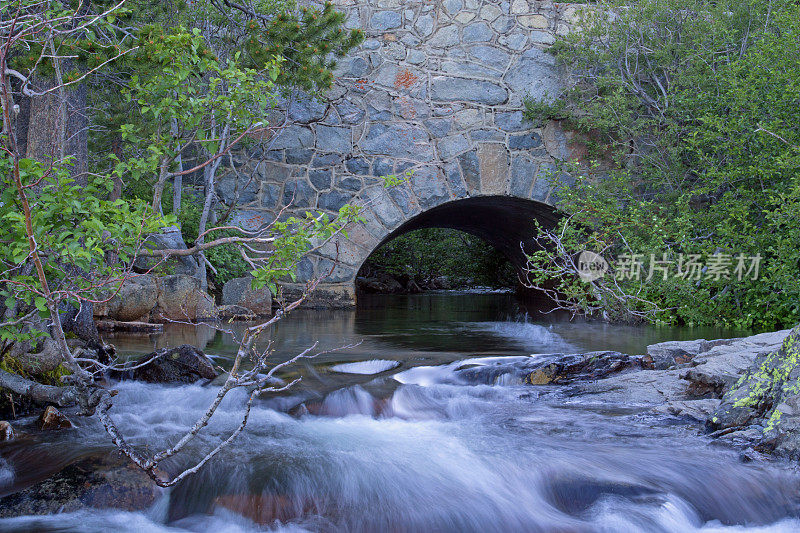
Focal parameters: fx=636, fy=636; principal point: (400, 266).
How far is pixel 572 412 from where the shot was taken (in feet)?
11.7

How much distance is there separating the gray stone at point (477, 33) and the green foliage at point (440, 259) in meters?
7.70

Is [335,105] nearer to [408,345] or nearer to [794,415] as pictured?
[408,345]

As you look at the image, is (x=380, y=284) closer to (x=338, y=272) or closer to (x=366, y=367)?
(x=338, y=272)

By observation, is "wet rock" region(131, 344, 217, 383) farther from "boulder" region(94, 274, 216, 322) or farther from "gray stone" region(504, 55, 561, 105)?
"gray stone" region(504, 55, 561, 105)

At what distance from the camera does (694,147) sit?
7.20 m

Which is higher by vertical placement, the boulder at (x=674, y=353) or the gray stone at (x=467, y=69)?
the gray stone at (x=467, y=69)

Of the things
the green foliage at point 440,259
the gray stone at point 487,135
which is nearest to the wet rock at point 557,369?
the gray stone at point 487,135

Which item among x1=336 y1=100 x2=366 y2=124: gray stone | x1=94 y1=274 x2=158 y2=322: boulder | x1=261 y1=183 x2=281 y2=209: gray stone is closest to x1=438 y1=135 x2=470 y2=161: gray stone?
x1=336 y1=100 x2=366 y2=124: gray stone

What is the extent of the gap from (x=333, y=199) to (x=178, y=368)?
4.27 metres

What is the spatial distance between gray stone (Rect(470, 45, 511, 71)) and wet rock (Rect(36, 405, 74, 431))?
6.50 m

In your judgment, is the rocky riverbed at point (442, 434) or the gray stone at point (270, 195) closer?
the rocky riverbed at point (442, 434)

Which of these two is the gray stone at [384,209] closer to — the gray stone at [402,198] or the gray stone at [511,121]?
the gray stone at [402,198]

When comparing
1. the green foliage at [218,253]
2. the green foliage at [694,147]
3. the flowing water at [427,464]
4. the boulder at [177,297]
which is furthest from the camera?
the green foliage at [218,253]

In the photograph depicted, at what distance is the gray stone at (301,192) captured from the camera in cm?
802
